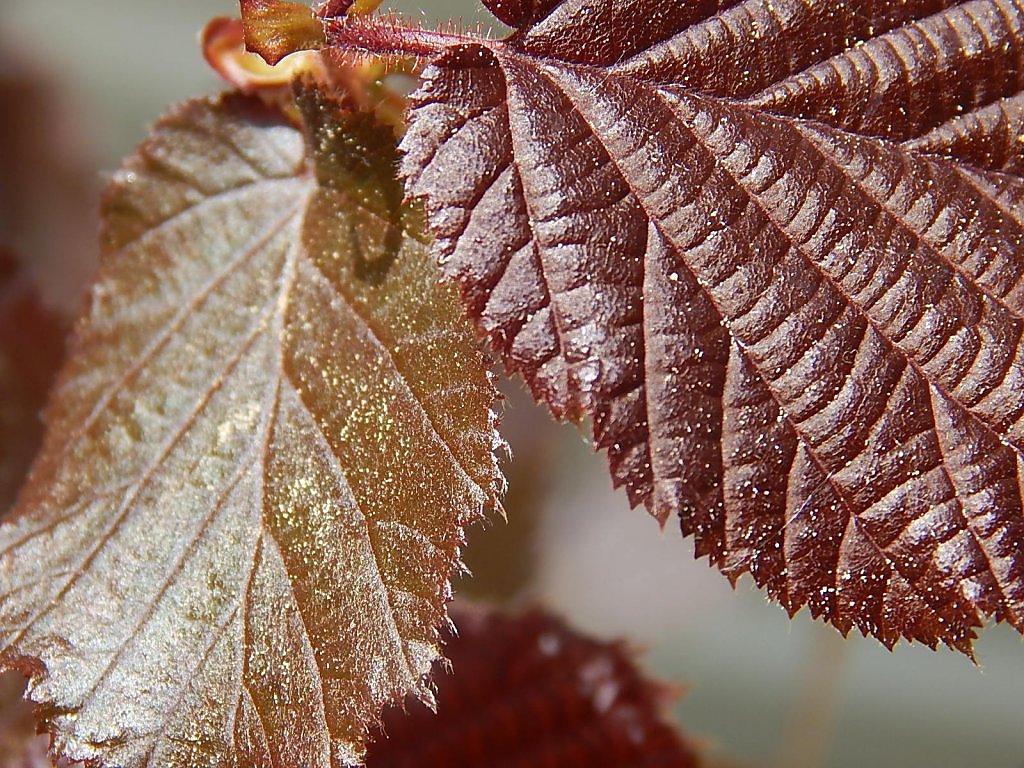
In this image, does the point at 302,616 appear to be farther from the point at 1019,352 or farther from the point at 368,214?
the point at 1019,352

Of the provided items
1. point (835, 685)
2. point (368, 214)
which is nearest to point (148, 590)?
point (368, 214)

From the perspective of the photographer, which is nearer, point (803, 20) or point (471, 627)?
point (803, 20)

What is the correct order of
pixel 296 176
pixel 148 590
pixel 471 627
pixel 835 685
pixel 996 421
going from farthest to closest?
pixel 835 685 < pixel 471 627 < pixel 296 176 < pixel 148 590 < pixel 996 421

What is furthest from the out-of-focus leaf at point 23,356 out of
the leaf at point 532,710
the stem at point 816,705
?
the stem at point 816,705

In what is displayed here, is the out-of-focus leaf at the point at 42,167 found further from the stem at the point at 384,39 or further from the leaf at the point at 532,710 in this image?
the stem at the point at 384,39

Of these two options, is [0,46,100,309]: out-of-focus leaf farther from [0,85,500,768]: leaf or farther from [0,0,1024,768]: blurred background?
[0,85,500,768]: leaf

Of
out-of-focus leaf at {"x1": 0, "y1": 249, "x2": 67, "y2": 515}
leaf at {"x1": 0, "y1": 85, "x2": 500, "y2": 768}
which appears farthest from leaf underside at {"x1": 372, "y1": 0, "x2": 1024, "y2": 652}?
out-of-focus leaf at {"x1": 0, "y1": 249, "x2": 67, "y2": 515}

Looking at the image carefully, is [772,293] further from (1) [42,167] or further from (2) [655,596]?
(1) [42,167]
